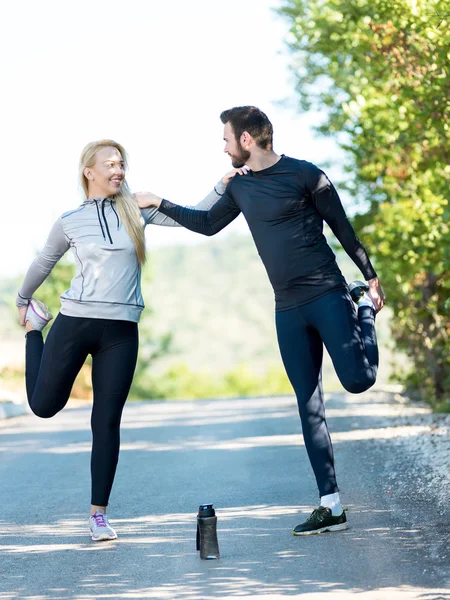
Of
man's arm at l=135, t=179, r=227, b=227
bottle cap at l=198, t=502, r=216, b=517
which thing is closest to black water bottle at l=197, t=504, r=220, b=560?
bottle cap at l=198, t=502, r=216, b=517

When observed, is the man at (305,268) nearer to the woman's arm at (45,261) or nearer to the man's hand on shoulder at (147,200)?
the man's hand on shoulder at (147,200)

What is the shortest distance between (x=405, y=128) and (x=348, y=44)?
60.9 inches

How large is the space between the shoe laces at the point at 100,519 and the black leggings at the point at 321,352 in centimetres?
122

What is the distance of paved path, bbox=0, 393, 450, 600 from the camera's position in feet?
17.6

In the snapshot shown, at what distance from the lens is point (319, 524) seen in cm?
655

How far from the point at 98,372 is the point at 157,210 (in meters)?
0.99

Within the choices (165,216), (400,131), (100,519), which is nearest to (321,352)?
(165,216)

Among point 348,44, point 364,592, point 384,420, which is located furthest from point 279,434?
point 364,592

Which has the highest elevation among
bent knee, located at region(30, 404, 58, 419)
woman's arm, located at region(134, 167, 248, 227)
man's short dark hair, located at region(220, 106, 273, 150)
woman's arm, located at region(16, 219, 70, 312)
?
man's short dark hair, located at region(220, 106, 273, 150)

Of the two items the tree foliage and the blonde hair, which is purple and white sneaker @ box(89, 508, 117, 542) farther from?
the tree foliage

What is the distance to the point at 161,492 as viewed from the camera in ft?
28.9

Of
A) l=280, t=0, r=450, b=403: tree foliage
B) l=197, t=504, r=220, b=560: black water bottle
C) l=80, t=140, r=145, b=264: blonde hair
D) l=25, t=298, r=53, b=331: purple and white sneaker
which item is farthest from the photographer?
l=280, t=0, r=450, b=403: tree foliage

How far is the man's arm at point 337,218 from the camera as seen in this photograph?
6.46 meters

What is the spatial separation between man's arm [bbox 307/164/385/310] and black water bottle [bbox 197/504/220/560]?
5.16 feet
